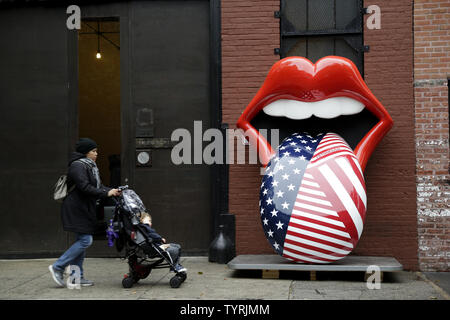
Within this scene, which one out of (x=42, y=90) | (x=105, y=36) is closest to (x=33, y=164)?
(x=42, y=90)

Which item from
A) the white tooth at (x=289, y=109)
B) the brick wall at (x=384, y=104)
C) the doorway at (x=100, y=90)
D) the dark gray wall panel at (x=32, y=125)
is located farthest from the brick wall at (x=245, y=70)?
the doorway at (x=100, y=90)

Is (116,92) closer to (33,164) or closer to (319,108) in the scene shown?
(33,164)

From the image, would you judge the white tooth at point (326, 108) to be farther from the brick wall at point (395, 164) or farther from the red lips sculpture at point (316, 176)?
the brick wall at point (395, 164)

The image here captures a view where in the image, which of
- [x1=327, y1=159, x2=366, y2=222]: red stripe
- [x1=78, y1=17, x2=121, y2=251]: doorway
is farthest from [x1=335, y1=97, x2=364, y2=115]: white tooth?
[x1=78, y1=17, x2=121, y2=251]: doorway

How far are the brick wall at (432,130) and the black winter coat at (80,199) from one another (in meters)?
4.37

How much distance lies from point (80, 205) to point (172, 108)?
2.62 meters

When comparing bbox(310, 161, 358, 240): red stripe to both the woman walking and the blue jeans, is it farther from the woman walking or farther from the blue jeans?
the blue jeans

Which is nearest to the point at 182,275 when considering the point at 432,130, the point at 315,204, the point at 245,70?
the point at 315,204

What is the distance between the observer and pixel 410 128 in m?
8.02

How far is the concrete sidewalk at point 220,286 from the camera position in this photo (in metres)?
6.23

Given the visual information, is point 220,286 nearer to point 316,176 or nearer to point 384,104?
point 316,176

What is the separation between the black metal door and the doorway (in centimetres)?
372

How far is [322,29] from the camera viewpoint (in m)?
8.33

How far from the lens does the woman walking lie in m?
6.61
